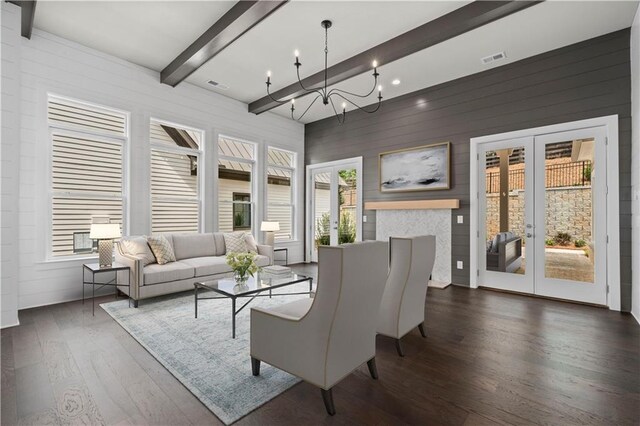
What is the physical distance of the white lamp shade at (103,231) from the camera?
12.2 feet

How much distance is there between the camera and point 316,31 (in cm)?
371

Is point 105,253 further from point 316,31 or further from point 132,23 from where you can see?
point 316,31

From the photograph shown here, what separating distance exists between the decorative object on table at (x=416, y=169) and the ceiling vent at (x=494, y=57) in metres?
1.23

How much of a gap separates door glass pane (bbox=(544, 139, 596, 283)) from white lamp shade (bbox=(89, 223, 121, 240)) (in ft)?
18.5

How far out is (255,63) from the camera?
4.50 meters

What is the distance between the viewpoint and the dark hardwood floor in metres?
1.72

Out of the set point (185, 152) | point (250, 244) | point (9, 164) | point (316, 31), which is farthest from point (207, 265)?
point (316, 31)

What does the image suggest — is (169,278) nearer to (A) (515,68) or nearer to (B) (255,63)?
(B) (255,63)

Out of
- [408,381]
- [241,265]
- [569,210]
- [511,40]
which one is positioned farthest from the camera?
[569,210]

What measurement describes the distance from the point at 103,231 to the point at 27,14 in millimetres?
2439

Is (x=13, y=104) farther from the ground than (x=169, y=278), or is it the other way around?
(x=13, y=104)

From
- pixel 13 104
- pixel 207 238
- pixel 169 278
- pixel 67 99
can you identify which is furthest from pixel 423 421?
pixel 67 99

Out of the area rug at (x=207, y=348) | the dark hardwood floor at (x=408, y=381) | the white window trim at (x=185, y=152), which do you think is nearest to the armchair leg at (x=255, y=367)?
the area rug at (x=207, y=348)

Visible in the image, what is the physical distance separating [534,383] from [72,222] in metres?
5.25
